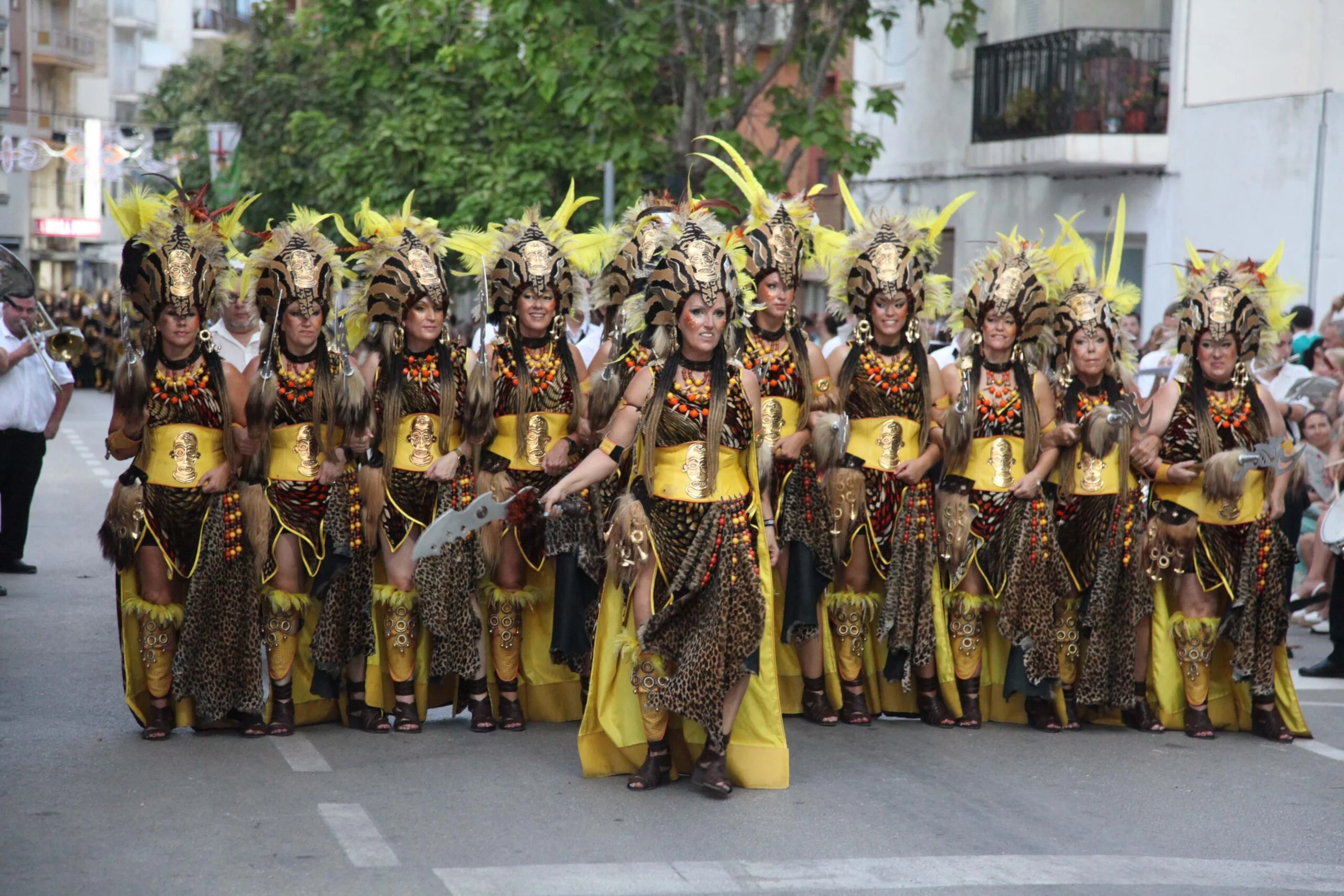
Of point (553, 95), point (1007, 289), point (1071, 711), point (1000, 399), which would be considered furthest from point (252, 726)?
point (553, 95)

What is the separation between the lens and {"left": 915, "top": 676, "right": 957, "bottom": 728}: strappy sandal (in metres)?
7.80

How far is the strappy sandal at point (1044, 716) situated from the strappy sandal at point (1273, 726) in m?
0.84

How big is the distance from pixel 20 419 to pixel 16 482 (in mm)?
455

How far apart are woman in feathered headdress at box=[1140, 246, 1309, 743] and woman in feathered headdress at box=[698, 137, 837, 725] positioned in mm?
1405

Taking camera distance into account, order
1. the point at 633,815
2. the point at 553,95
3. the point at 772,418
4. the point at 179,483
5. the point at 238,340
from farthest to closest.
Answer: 1. the point at 553,95
2. the point at 238,340
3. the point at 772,418
4. the point at 179,483
5. the point at 633,815

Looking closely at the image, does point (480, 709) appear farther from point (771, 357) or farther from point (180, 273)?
point (180, 273)

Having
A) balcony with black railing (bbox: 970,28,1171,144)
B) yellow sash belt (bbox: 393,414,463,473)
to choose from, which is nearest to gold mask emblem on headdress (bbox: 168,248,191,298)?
yellow sash belt (bbox: 393,414,463,473)

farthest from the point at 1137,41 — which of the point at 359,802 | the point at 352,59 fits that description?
the point at 359,802

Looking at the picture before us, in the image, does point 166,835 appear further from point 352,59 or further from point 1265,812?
point 352,59

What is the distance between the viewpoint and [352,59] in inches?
908

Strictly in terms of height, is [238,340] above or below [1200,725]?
above

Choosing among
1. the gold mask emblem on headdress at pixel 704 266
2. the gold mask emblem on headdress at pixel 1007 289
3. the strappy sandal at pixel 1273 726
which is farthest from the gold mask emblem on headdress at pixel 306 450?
the strappy sandal at pixel 1273 726

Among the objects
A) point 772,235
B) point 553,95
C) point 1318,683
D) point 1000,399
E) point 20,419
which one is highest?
point 553,95

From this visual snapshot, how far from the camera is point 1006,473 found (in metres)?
7.67
